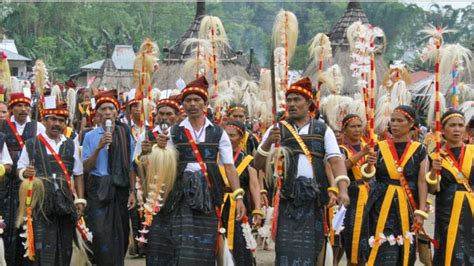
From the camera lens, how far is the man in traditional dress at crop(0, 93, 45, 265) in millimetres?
11414

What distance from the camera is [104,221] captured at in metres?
11.9

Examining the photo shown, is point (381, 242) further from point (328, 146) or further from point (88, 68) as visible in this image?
point (88, 68)

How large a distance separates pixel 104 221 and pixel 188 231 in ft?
6.74

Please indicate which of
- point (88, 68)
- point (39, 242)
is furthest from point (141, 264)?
point (88, 68)

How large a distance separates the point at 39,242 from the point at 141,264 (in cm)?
294

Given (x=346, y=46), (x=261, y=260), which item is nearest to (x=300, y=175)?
(x=261, y=260)

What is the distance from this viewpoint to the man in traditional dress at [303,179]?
33.0 ft

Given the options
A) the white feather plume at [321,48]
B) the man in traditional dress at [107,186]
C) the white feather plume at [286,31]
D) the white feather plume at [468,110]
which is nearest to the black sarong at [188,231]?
the man in traditional dress at [107,186]

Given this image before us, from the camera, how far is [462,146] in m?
10.5

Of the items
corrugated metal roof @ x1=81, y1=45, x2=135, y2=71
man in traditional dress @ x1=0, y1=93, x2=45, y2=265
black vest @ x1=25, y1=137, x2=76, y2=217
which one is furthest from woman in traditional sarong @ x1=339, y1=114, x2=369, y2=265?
corrugated metal roof @ x1=81, y1=45, x2=135, y2=71

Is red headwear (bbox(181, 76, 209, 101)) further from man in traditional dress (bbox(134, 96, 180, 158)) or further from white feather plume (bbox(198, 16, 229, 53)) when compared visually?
white feather plume (bbox(198, 16, 229, 53))

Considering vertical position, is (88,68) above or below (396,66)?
below

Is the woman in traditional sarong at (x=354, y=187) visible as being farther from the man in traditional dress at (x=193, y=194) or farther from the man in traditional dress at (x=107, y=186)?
the man in traditional dress at (x=107, y=186)

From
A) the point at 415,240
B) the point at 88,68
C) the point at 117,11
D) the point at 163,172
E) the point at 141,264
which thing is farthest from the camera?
the point at 117,11
